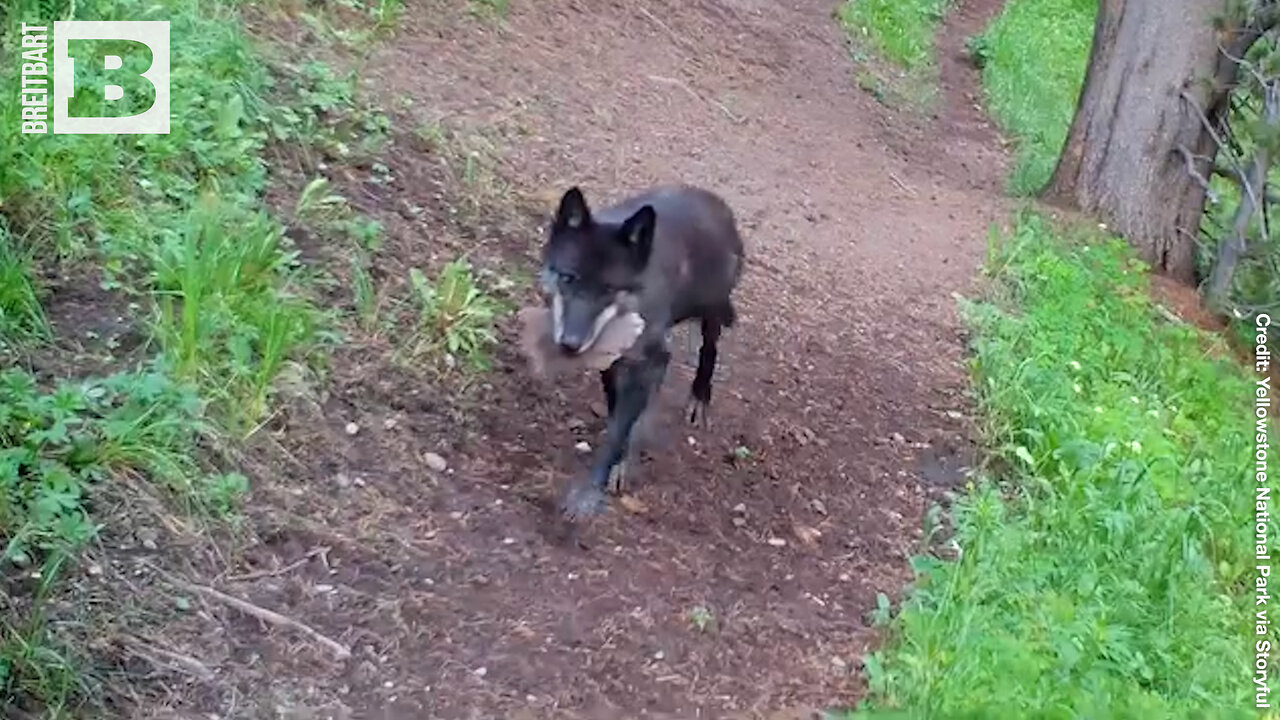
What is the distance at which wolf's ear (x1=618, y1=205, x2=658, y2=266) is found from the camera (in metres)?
5.09

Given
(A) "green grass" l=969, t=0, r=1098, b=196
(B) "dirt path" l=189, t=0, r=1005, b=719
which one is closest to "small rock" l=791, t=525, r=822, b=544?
(B) "dirt path" l=189, t=0, r=1005, b=719

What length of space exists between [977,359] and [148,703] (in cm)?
475

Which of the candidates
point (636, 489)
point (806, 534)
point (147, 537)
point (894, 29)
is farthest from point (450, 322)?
point (894, 29)

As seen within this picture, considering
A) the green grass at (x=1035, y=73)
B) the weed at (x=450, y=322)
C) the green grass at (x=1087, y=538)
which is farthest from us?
the green grass at (x=1035, y=73)

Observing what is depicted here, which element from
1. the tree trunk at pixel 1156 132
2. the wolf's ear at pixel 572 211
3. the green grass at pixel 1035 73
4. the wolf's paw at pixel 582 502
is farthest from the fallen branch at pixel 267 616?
the green grass at pixel 1035 73

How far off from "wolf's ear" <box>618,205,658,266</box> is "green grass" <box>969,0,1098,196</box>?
6.66 m

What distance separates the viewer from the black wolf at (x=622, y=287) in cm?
510

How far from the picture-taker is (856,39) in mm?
14148

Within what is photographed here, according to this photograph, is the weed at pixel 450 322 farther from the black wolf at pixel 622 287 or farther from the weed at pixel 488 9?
the weed at pixel 488 9

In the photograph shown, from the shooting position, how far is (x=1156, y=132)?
10406mm

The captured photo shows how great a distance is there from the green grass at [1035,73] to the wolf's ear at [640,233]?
262 inches

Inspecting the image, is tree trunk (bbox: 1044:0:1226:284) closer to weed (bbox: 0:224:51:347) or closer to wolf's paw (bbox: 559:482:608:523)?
wolf's paw (bbox: 559:482:608:523)

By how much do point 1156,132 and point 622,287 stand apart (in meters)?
6.52

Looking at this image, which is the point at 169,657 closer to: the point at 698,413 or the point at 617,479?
the point at 617,479
